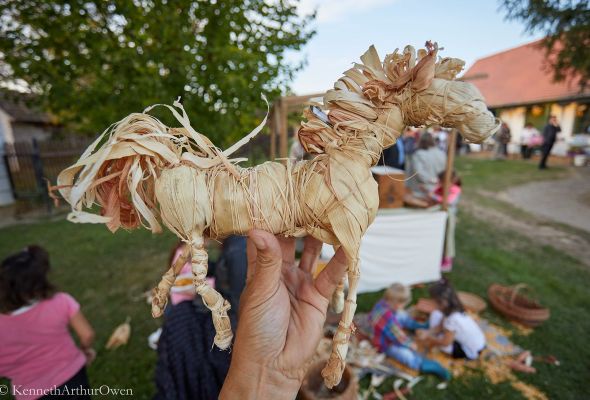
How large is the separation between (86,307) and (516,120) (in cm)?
2296

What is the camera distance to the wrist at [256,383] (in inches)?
45.8

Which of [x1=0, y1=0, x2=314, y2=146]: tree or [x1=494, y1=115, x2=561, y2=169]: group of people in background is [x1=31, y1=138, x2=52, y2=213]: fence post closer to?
[x1=0, y1=0, x2=314, y2=146]: tree

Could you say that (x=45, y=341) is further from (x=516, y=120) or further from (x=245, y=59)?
(x=516, y=120)

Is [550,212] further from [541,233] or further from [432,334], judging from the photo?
[432,334]

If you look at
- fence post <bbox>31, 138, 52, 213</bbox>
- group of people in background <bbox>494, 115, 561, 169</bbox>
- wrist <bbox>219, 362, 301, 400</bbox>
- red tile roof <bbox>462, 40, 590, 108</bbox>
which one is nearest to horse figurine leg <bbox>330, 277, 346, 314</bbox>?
wrist <bbox>219, 362, 301, 400</bbox>

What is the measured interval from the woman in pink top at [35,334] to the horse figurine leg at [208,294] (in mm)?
1642

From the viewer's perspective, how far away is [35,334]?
199cm

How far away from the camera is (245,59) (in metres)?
3.05

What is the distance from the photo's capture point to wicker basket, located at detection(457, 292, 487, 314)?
13.5 feet

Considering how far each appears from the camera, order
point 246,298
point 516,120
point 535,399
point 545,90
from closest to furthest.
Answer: point 246,298 < point 535,399 < point 545,90 < point 516,120

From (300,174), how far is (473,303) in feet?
13.5

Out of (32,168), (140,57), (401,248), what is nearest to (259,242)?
(140,57)

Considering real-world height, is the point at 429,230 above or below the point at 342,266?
below

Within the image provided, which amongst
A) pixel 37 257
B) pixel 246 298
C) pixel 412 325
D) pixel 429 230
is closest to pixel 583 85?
pixel 429 230
